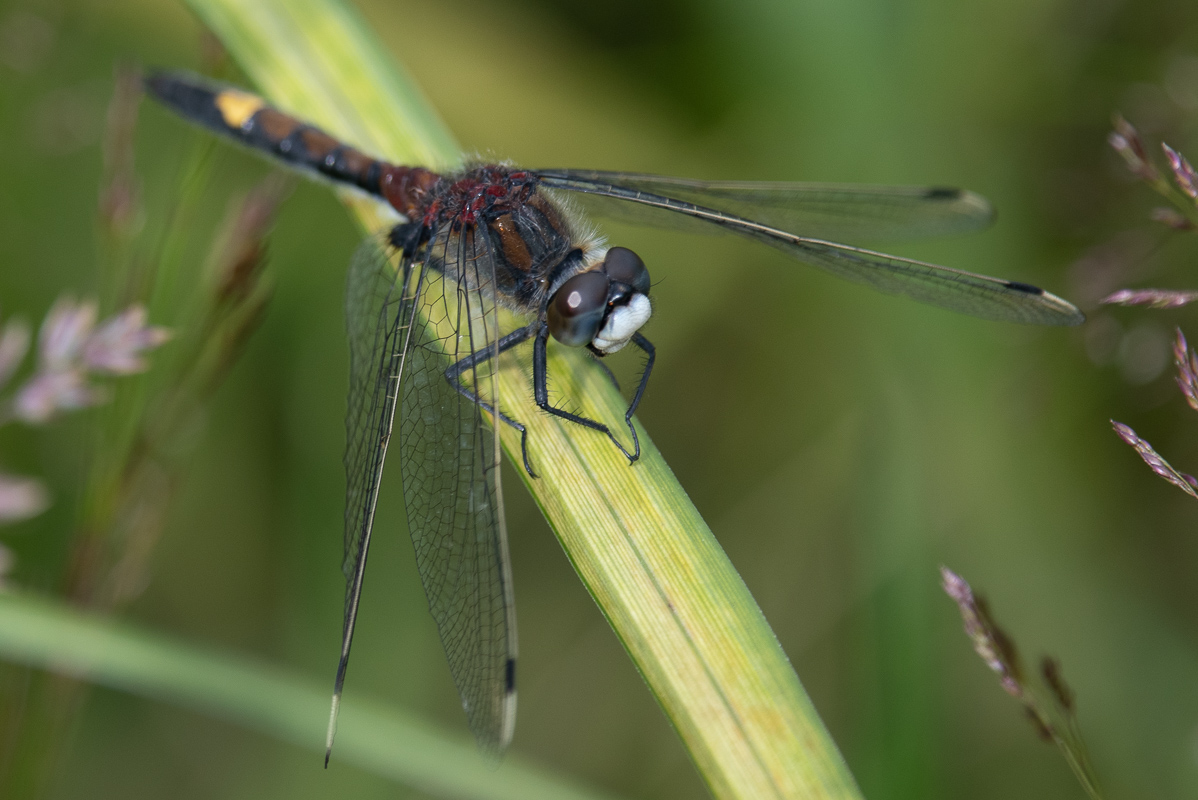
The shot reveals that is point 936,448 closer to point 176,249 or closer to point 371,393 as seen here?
point 371,393

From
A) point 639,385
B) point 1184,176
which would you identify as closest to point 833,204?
point 639,385

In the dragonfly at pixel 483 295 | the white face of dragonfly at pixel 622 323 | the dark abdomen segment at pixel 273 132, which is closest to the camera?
the dragonfly at pixel 483 295

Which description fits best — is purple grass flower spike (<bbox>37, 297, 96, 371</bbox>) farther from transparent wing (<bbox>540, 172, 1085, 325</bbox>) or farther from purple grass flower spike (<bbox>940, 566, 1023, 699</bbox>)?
purple grass flower spike (<bbox>940, 566, 1023, 699</bbox>)

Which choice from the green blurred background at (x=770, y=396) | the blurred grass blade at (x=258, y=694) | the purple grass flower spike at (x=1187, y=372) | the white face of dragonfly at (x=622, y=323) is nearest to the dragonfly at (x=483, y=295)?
the white face of dragonfly at (x=622, y=323)

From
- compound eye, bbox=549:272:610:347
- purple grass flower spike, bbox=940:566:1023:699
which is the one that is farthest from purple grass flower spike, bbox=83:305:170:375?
purple grass flower spike, bbox=940:566:1023:699

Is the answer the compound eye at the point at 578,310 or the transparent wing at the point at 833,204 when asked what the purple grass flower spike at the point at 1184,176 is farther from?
the compound eye at the point at 578,310

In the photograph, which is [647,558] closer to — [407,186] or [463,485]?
[463,485]
